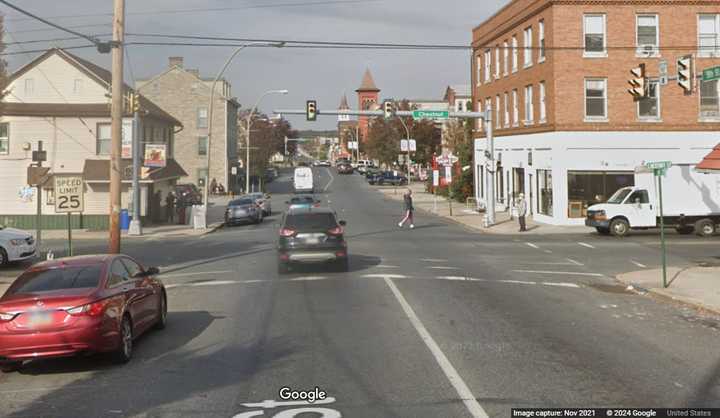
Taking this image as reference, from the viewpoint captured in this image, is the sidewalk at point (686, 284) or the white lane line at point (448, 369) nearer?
the white lane line at point (448, 369)

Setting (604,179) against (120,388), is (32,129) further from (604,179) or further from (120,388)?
(120,388)

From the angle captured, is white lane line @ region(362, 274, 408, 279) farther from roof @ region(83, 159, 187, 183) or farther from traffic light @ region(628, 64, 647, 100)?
roof @ region(83, 159, 187, 183)

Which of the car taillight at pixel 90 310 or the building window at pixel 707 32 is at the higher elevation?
the building window at pixel 707 32

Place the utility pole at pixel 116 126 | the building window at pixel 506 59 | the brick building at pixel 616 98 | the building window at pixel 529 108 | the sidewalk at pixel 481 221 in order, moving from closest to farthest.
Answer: the utility pole at pixel 116 126, the sidewalk at pixel 481 221, the brick building at pixel 616 98, the building window at pixel 529 108, the building window at pixel 506 59

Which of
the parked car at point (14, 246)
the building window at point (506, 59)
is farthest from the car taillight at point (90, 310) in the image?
the building window at point (506, 59)

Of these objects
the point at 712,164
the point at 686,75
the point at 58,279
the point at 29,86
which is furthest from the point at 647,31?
the point at 58,279

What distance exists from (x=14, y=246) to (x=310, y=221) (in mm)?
9904

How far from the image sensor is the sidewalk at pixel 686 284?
1467 cm

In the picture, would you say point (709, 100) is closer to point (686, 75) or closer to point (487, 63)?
point (487, 63)

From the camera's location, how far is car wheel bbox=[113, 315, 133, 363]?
9.58 meters

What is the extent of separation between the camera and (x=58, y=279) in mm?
9914

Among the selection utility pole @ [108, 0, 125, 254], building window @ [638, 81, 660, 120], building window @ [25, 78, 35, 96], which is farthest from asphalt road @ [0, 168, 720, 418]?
building window @ [25, 78, 35, 96]

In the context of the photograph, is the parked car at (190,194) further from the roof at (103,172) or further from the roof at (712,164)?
the roof at (712,164)

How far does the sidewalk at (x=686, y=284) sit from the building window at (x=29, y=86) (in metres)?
33.6
